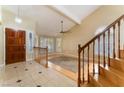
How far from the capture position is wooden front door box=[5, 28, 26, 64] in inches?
219

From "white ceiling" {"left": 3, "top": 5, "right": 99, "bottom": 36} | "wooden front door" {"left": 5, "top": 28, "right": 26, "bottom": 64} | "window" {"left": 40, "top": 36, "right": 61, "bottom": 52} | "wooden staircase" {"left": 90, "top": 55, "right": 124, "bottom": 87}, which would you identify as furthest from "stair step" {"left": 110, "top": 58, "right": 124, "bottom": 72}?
"window" {"left": 40, "top": 36, "right": 61, "bottom": 52}

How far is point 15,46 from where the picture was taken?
19.7ft

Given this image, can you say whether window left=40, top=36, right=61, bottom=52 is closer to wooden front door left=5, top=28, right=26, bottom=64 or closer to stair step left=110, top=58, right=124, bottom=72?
wooden front door left=5, top=28, right=26, bottom=64

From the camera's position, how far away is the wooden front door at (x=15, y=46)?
5559 mm

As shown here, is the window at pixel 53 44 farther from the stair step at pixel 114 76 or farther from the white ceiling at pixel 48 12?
the stair step at pixel 114 76

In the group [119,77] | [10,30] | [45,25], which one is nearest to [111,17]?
[45,25]

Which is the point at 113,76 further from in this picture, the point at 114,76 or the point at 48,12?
the point at 48,12

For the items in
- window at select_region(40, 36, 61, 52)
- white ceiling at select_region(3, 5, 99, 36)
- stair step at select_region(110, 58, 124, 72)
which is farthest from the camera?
window at select_region(40, 36, 61, 52)

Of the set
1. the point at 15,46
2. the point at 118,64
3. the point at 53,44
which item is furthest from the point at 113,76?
the point at 53,44

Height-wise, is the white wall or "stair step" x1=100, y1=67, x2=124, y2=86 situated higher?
the white wall

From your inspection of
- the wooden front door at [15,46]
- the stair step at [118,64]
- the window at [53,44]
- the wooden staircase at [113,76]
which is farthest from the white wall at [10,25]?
the stair step at [118,64]

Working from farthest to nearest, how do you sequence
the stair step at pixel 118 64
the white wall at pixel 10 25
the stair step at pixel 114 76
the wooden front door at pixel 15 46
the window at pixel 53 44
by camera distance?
the window at pixel 53 44 → the wooden front door at pixel 15 46 → the white wall at pixel 10 25 → the stair step at pixel 118 64 → the stair step at pixel 114 76
